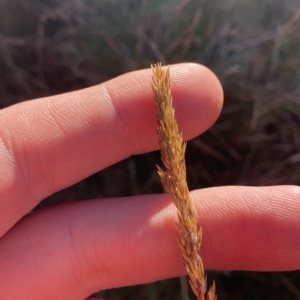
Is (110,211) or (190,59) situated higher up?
(190,59)

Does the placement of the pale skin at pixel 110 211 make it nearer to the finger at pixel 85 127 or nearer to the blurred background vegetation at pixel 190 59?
the finger at pixel 85 127

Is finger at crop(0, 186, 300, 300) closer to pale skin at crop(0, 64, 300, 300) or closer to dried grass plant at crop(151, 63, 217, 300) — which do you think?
pale skin at crop(0, 64, 300, 300)

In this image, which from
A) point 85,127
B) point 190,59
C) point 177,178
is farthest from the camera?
point 190,59

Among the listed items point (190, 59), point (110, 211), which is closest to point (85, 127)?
point (110, 211)

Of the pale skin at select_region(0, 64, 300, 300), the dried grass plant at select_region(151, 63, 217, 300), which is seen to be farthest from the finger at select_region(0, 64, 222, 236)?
the dried grass plant at select_region(151, 63, 217, 300)

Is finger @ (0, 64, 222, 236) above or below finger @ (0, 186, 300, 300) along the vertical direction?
above

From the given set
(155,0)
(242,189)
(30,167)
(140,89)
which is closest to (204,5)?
(155,0)

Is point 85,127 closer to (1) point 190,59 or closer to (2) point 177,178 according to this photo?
(2) point 177,178
